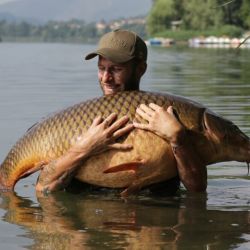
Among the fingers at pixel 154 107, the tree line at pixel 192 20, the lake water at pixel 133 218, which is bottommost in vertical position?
the tree line at pixel 192 20

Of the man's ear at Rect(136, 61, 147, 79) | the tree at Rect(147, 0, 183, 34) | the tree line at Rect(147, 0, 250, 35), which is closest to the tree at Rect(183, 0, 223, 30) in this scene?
the tree line at Rect(147, 0, 250, 35)

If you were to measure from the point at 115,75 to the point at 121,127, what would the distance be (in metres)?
0.41

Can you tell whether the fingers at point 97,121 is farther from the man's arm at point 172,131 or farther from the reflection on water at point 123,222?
the reflection on water at point 123,222

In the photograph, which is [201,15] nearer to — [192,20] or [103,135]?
[192,20]

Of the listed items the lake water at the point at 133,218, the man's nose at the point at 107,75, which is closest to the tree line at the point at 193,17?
the lake water at the point at 133,218

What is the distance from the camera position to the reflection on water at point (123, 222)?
441 centimetres

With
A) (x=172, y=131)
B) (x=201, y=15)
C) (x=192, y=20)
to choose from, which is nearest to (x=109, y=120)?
(x=172, y=131)

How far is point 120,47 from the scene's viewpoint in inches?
199

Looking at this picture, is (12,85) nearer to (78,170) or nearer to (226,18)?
(78,170)

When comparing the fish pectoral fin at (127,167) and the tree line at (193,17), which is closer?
the fish pectoral fin at (127,167)

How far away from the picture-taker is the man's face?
5.11 m

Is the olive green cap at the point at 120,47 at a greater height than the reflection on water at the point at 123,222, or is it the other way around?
the olive green cap at the point at 120,47

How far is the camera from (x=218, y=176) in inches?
272

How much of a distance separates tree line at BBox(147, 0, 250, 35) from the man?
72308 millimetres
